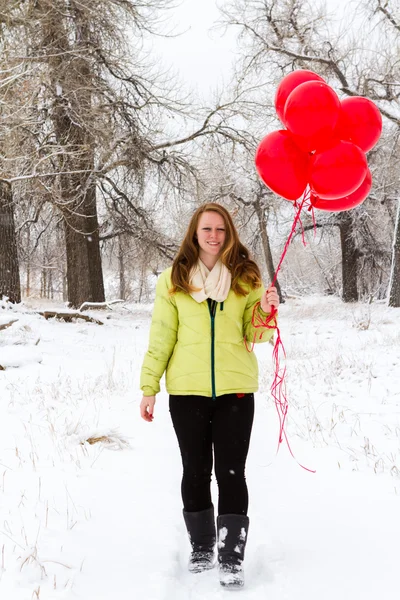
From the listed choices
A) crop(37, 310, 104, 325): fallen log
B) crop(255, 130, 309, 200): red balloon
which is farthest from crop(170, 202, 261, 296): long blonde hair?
crop(37, 310, 104, 325): fallen log

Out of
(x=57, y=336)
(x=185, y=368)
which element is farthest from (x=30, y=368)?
(x=185, y=368)

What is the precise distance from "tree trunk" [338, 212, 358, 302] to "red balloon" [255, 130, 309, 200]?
17.1m

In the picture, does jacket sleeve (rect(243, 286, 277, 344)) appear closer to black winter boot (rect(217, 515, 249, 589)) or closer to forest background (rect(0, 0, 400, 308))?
black winter boot (rect(217, 515, 249, 589))

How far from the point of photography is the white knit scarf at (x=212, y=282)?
7.96ft

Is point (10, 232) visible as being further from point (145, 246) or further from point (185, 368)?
point (185, 368)

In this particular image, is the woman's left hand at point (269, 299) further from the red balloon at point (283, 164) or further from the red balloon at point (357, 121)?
the red balloon at point (357, 121)

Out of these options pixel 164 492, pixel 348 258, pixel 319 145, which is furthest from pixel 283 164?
pixel 348 258

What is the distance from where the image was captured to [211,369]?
7.86ft

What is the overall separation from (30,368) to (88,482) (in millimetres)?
3677

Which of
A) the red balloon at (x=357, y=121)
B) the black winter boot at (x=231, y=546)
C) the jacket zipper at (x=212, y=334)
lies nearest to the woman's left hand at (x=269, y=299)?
the jacket zipper at (x=212, y=334)

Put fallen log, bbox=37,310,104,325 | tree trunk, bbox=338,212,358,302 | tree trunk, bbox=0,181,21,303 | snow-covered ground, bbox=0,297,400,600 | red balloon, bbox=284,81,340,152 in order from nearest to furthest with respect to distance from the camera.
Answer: snow-covered ground, bbox=0,297,400,600 → red balloon, bbox=284,81,340,152 → fallen log, bbox=37,310,104,325 → tree trunk, bbox=0,181,21,303 → tree trunk, bbox=338,212,358,302

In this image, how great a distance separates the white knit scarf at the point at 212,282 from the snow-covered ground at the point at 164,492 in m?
1.36

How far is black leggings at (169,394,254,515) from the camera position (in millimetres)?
2395

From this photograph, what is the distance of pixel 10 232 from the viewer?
11.3 metres
